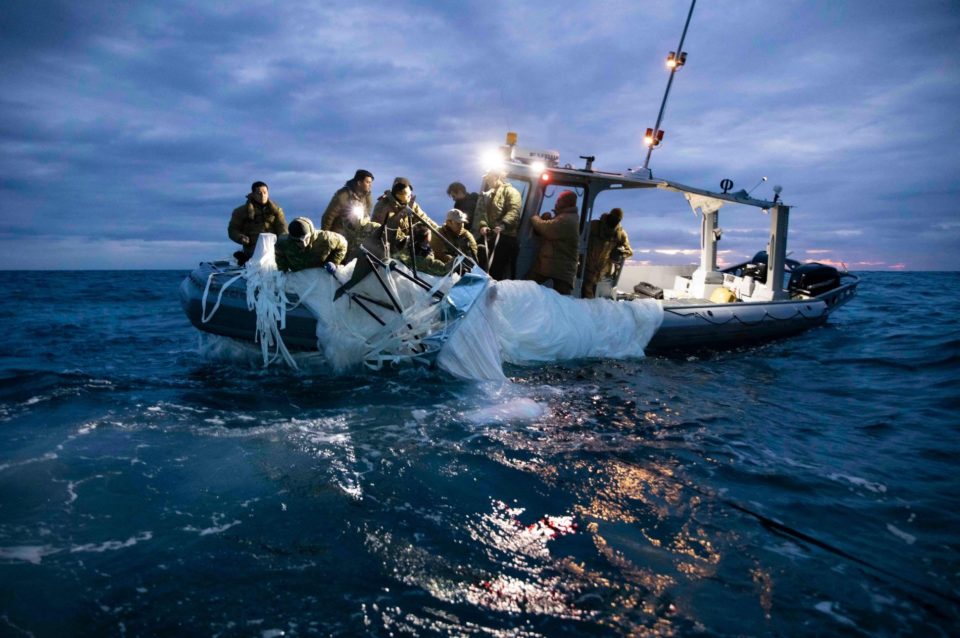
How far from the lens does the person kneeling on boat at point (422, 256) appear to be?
20.7 feet

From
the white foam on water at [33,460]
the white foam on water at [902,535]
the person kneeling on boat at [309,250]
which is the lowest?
the white foam on water at [902,535]

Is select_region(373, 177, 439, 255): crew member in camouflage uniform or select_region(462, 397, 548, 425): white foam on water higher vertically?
select_region(373, 177, 439, 255): crew member in camouflage uniform

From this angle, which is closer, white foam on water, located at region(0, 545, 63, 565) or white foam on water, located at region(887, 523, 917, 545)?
white foam on water, located at region(0, 545, 63, 565)

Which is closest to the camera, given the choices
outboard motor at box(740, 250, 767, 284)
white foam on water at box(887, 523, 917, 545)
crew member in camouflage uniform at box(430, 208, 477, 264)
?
white foam on water at box(887, 523, 917, 545)

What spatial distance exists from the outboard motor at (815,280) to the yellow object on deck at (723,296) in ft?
7.08

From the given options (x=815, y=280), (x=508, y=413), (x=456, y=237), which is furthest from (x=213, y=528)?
(x=815, y=280)

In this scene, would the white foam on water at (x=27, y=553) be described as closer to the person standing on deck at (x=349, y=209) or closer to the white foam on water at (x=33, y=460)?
the white foam on water at (x=33, y=460)

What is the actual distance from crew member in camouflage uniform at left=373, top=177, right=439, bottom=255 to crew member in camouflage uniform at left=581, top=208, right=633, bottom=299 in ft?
9.52

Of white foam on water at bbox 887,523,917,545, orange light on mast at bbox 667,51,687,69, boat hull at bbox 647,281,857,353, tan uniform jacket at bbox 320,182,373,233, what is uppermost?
orange light on mast at bbox 667,51,687,69

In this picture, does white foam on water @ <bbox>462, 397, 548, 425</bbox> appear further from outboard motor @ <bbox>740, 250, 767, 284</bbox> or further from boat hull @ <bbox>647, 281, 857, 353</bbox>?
outboard motor @ <bbox>740, 250, 767, 284</bbox>

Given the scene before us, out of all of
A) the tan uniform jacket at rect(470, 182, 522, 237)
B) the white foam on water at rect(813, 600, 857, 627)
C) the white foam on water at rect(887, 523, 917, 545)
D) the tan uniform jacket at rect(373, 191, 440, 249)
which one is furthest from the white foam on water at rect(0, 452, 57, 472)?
the white foam on water at rect(887, 523, 917, 545)

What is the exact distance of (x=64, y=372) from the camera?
6562 millimetres

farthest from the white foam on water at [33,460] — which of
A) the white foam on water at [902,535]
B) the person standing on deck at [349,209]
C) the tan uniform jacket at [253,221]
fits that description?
the white foam on water at [902,535]

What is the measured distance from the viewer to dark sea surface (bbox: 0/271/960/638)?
2.26m
